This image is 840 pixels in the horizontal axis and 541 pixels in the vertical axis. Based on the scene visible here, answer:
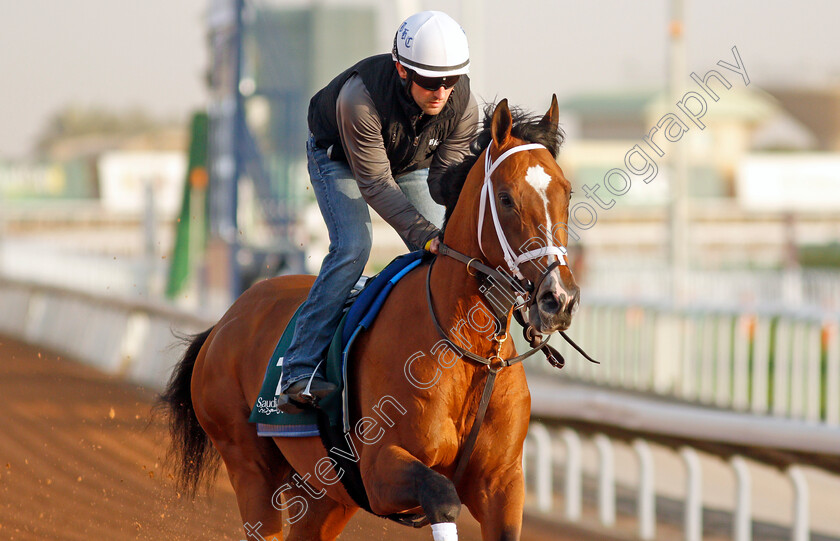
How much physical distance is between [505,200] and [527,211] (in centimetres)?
9

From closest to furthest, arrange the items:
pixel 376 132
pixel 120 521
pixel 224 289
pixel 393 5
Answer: pixel 376 132, pixel 120 521, pixel 393 5, pixel 224 289

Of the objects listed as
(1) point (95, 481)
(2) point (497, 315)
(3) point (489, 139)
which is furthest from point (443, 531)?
(1) point (95, 481)

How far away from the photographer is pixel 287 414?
416cm

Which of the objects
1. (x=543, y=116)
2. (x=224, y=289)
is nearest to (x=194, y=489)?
(x=543, y=116)

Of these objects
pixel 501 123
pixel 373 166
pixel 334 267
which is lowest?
pixel 334 267

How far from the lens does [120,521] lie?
633cm

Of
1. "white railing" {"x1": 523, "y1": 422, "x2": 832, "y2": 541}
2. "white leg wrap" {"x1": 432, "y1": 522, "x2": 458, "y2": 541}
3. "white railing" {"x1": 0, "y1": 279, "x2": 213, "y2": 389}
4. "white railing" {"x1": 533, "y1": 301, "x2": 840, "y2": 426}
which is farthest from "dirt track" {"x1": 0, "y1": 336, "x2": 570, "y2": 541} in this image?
"white railing" {"x1": 533, "y1": 301, "x2": 840, "y2": 426}

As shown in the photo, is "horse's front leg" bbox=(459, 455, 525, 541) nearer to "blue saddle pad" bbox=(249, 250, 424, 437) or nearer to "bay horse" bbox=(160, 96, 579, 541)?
"bay horse" bbox=(160, 96, 579, 541)

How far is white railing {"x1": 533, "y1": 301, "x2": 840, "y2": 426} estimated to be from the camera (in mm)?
10586

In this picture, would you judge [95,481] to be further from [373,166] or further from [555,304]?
[555,304]

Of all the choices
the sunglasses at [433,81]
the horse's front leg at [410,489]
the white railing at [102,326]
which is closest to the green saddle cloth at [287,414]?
the horse's front leg at [410,489]

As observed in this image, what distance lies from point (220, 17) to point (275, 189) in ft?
7.05

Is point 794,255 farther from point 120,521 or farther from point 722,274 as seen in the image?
point 120,521

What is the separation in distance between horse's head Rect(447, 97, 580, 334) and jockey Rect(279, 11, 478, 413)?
0.29 m
